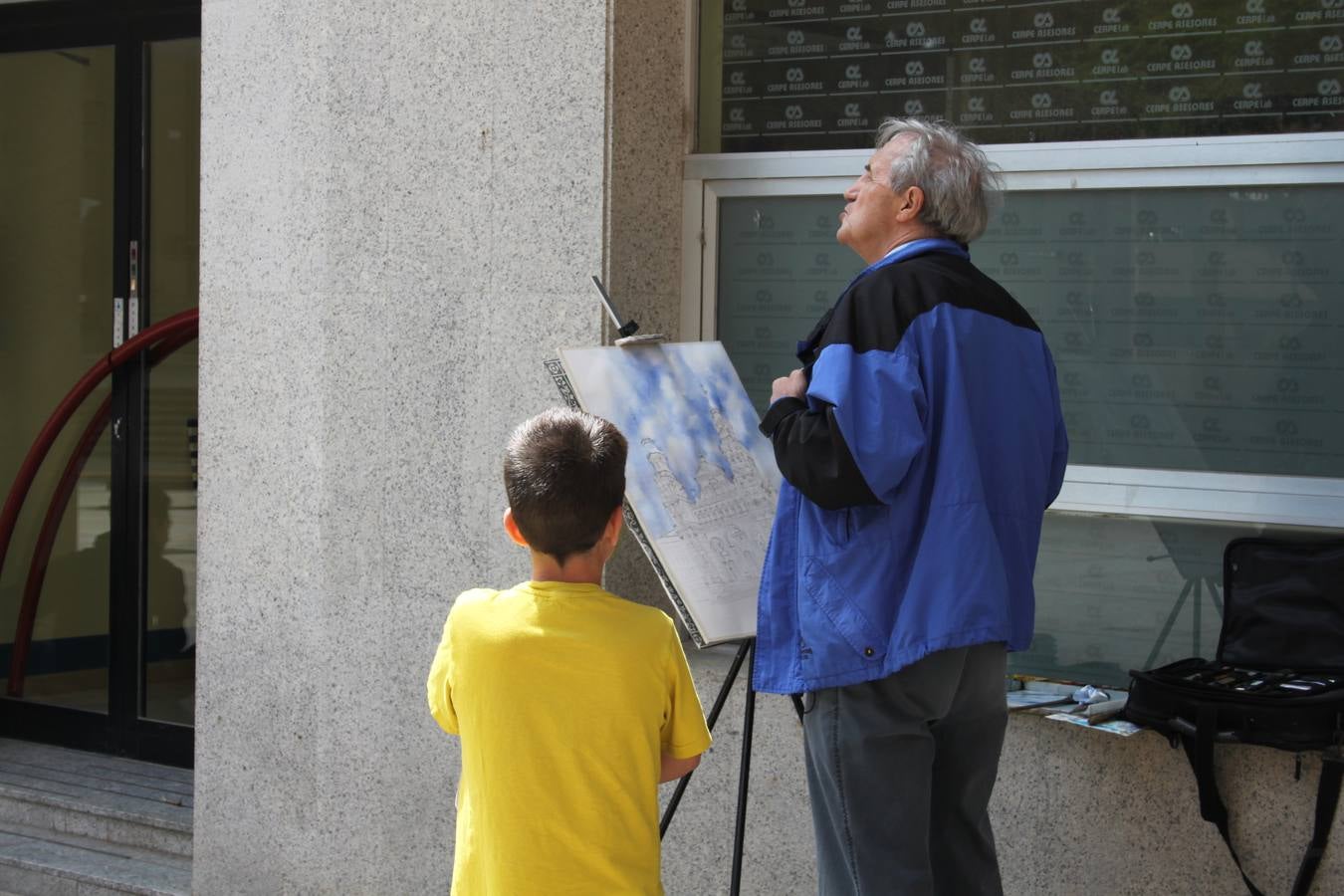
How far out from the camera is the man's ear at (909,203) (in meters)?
2.88

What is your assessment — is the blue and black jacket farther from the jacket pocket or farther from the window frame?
the window frame

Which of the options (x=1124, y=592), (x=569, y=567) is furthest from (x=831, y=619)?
(x=1124, y=592)

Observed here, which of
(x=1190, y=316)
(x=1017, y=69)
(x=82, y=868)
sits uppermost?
(x=1017, y=69)

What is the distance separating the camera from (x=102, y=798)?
5.16m

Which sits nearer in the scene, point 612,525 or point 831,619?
point 612,525

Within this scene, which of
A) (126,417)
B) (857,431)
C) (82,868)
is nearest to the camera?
(857,431)

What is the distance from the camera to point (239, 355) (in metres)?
4.64

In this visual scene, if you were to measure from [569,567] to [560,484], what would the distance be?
0.14m

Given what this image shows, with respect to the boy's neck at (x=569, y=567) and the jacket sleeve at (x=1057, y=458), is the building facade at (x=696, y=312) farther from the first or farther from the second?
the boy's neck at (x=569, y=567)

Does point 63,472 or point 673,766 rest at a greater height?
point 63,472

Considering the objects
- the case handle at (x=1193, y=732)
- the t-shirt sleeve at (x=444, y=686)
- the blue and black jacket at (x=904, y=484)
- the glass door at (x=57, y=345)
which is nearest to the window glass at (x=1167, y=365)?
the case handle at (x=1193, y=732)

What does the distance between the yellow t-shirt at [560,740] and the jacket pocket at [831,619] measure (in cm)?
42

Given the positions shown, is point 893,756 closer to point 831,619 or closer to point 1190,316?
point 831,619

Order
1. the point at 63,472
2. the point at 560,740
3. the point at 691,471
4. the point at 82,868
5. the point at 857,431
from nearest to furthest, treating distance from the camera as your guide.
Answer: the point at 560,740
the point at 857,431
the point at 691,471
the point at 82,868
the point at 63,472
